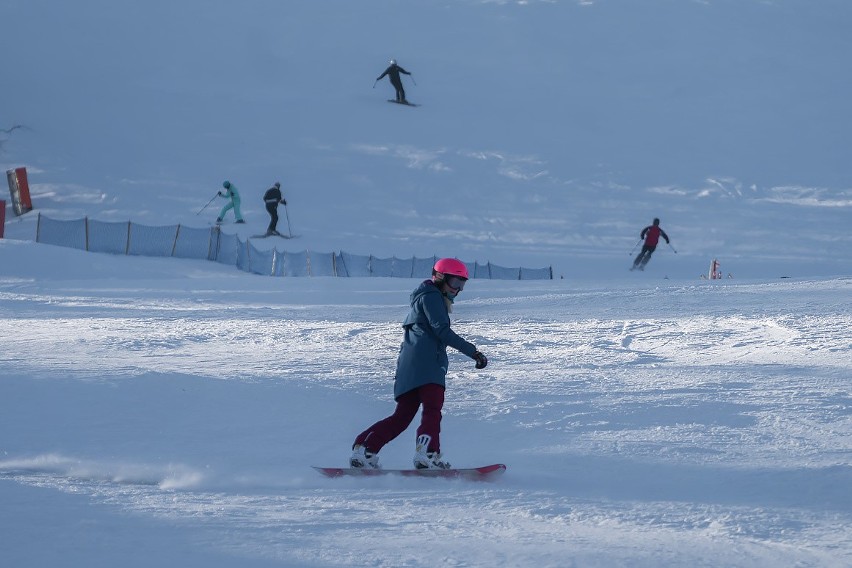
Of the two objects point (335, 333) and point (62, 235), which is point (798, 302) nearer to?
point (335, 333)

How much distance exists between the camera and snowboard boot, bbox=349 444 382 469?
21.1 ft

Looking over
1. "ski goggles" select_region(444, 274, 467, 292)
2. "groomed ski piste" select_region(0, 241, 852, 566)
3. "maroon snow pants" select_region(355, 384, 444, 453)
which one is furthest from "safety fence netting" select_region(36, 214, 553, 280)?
"ski goggles" select_region(444, 274, 467, 292)

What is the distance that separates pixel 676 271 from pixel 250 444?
693 inches

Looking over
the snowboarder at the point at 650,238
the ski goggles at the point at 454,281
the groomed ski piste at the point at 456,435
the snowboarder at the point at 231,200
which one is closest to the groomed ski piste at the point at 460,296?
the groomed ski piste at the point at 456,435

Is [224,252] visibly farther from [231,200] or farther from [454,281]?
[454,281]

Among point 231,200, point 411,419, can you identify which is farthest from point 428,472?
point 231,200

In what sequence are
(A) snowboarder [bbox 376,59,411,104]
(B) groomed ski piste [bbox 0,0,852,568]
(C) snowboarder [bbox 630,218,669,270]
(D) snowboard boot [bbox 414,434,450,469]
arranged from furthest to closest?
(A) snowboarder [bbox 376,59,411,104] < (C) snowboarder [bbox 630,218,669,270] < (D) snowboard boot [bbox 414,434,450,469] < (B) groomed ski piste [bbox 0,0,852,568]

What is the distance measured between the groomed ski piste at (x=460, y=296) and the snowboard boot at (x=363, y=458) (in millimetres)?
254

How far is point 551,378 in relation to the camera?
8781 mm

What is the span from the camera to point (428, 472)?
6246 mm

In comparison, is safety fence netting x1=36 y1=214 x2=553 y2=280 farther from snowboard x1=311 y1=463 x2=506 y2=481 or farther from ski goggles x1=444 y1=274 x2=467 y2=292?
ski goggles x1=444 y1=274 x2=467 y2=292

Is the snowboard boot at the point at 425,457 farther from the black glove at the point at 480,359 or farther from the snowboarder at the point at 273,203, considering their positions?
the snowboarder at the point at 273,203

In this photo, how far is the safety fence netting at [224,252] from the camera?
2127 centimetres

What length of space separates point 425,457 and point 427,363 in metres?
0.51
